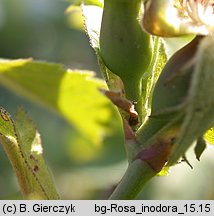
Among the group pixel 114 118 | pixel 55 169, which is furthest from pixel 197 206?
pixel 55 169

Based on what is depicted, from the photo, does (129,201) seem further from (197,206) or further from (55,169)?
(55,169)

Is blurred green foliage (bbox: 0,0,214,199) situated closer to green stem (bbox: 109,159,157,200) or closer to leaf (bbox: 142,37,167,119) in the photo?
leaf (bbox: 142,37,167,119)

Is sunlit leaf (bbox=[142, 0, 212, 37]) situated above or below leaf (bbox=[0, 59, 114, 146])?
above

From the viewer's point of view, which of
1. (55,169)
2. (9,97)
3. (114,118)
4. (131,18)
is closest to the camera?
(131,18)

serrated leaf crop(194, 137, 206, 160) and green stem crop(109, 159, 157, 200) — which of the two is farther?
green stem crop(109, 159, 157, 200)

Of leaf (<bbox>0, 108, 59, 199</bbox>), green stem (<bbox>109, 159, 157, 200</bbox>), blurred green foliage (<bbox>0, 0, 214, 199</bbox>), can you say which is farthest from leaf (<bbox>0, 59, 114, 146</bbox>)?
blurred green foliage (<bbox>0, 0, 214, 199</bbox>)

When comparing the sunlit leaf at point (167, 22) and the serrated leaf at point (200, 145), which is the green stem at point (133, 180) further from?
the sunlit leaf at point (167, 22)
